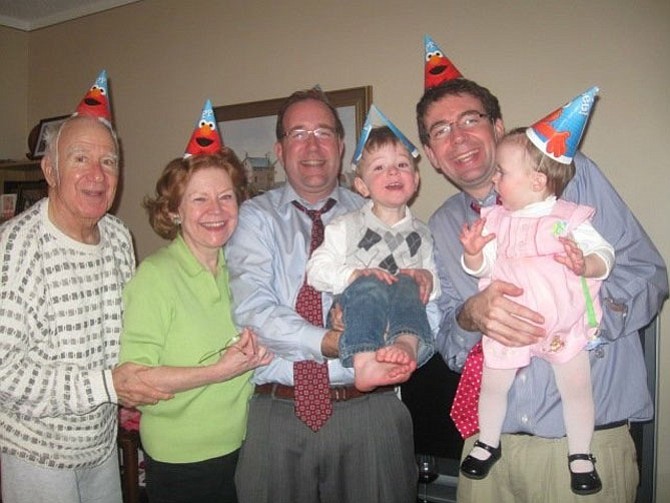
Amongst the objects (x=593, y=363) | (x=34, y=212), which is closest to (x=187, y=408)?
(x=34, y=212)

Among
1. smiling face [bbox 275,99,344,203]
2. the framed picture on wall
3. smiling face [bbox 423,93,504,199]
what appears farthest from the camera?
the framed picture on wall

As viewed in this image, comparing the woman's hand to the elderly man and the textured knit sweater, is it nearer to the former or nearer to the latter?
the elderly man

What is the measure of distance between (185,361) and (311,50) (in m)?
2.65

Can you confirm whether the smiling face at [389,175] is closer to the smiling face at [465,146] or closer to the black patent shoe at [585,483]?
the smiling face at [465,146]

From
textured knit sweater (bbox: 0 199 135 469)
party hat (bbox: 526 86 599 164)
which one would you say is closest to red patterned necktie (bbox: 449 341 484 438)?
party hat (bbox: 526 86 599 164)

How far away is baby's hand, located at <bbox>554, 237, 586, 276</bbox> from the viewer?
1534mm

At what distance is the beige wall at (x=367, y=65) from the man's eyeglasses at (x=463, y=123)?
124 cm

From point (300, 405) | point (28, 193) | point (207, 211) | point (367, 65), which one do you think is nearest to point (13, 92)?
point (28, 193)

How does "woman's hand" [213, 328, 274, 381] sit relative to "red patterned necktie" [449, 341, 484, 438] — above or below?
above

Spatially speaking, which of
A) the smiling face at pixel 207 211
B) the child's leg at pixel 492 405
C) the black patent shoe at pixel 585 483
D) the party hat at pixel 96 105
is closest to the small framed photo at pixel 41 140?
the party hat at pixel 96 105

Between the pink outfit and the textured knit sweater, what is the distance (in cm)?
140

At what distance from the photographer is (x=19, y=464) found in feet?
5.94

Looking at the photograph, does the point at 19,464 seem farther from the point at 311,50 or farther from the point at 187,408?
the point at 311,50

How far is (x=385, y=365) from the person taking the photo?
5.42ft
